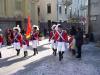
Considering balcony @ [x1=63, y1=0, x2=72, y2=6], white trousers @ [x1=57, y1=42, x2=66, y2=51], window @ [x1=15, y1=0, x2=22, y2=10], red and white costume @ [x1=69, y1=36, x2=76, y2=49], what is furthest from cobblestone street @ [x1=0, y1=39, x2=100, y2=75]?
balcony @ [x1=63, y1=0, x2=72, y2=6]

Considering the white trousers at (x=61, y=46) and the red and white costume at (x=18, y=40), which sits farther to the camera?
the red and white costume at (x=18, y=40)

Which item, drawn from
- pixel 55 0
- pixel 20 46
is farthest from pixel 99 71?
pixel 55 0

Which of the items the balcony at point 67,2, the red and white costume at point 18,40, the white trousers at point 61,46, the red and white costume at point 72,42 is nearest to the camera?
the white trousers at point 61,46

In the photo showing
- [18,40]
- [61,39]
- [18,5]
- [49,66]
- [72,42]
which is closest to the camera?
[49,66]

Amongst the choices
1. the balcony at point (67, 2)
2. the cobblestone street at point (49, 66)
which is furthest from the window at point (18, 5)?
the cobblestone street at point (49, 66)

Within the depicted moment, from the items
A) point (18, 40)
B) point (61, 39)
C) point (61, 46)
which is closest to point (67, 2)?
point (18, 40)

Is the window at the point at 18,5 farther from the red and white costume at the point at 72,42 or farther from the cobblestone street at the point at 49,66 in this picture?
the cobblestone street at the point at 49,66

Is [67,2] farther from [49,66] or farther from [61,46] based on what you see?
[49,66]

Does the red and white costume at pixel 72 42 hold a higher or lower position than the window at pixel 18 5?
lower

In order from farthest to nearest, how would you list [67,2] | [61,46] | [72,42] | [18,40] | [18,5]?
[67,2] < [18,5] < [72,42] < [18,40] < [61,46]

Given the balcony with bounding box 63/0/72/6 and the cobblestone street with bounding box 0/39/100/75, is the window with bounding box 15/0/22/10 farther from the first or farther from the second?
the cobblestone street with bounding box 0/39/100/75

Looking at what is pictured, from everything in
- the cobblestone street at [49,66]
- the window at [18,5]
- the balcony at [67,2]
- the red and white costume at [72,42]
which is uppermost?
the balcony at [67,2]

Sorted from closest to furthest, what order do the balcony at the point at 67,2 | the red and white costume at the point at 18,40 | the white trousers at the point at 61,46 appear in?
1. the white trousers at the point at 61,46
2. the red and white costume at the point at 18,40
3. the balcony at the point at 67,2

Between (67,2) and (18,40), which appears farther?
(67,2)
